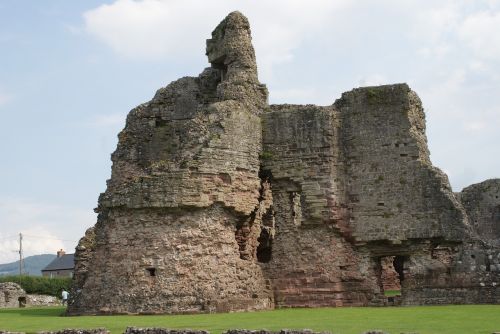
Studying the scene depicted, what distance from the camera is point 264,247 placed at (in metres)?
22.6

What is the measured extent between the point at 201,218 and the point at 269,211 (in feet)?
12.4

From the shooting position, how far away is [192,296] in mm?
18391

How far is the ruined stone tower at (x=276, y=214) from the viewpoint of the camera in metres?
18.8

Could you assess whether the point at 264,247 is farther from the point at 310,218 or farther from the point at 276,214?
the point at 310,218

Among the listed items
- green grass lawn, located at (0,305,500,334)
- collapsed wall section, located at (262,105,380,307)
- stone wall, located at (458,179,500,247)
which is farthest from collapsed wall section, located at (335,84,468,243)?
stone wall, located at (458,179,500,247)

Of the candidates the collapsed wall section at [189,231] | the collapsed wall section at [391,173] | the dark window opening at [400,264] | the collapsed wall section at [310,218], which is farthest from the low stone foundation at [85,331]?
the dark window opening at [400,264]

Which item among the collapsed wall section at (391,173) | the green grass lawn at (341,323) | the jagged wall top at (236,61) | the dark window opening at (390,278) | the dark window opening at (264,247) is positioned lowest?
the green grass lawn at (341,323)

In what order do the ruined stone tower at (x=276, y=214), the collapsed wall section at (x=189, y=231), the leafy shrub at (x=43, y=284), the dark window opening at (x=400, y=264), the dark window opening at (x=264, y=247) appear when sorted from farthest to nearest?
the leafy shrub at (x=43, y=284) < the dark window opening at (x=264, y=247) < the dark window opening at (x=400, y=264) < the ruined stone tower at (x=276, y=214) < the collapsed wall section at (x=189, y=231)

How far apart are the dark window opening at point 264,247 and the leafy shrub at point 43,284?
2186cm

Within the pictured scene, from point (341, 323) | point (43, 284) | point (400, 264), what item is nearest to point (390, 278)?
point (400, 264)

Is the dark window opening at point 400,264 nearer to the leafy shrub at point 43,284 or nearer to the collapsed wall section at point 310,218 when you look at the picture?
the collapsed wall section at point 310,218

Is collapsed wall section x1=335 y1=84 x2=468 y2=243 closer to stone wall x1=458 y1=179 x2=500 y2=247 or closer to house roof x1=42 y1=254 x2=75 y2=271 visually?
stone wall x1=458 y1=179 x2=500 y2=247

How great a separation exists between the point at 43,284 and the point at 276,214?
25101 millimetres

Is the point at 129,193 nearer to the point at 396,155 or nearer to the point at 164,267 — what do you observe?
the point at 164,267
